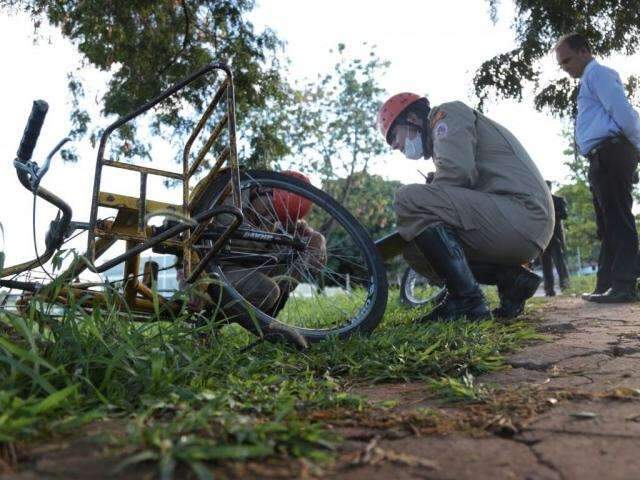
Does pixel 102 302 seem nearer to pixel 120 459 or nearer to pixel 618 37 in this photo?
pixel 120 459

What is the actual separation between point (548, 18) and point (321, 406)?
6228 mm

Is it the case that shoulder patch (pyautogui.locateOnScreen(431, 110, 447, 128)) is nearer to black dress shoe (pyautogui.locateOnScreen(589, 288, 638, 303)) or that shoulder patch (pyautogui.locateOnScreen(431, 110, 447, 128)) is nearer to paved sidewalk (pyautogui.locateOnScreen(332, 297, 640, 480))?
paved sidewalk (pyautogui.locateOnScreen(332, 297, 640, 480))

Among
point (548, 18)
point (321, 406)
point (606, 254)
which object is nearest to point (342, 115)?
point (548, 18)

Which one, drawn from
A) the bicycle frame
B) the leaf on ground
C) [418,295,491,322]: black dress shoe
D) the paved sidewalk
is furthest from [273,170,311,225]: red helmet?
the leaf on ground

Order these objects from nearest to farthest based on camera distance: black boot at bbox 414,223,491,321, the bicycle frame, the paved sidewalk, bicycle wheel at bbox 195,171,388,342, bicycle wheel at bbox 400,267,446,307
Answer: the paved sidewalk, the bicycle frame, bicycle wheel at bbox 195,171,388,342, black boot at bbox 414,223,491,321, bicycle wheel at bbox 400,267,446,307

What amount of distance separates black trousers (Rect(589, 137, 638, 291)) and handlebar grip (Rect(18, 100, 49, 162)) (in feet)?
13.6

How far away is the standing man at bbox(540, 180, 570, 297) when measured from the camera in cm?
767

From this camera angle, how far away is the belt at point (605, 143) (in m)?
4.92

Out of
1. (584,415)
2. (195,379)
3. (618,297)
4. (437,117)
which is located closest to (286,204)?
(437,117)

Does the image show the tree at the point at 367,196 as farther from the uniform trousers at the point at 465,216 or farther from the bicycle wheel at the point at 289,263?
the bicycle wheel at the point at 289,263

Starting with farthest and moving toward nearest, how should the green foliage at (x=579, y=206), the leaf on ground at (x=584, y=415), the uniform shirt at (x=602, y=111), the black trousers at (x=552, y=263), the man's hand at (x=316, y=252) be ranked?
the green foliage at (x=579, y=206), the black trousers at (x=552, y=263), the uniform shirt at (x=602, y=111), the man's hand at (x=316, y=252), the leaf on ground at (x=584, y=415)

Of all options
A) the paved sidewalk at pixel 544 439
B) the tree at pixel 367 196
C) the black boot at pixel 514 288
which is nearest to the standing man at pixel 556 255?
the black boot at pixel 514 288

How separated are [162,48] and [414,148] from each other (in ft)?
15.4

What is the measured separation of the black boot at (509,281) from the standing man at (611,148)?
141 cm
